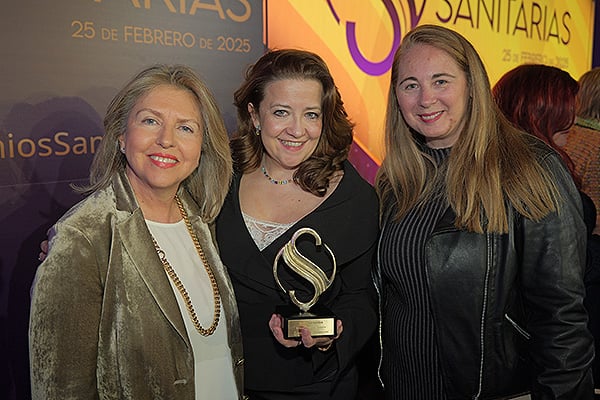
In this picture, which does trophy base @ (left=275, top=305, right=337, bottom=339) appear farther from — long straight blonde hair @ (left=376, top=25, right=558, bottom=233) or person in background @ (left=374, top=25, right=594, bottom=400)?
long straight blonde hair @ (left=376, top=25, right=558, bottom=233)

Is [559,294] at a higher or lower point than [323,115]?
lower

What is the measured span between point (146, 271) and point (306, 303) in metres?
0.61

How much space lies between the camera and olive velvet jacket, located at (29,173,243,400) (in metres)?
1.51

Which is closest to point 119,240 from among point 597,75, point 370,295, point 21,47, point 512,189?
point 370,295


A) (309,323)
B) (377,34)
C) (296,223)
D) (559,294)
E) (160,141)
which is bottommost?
(309,323)

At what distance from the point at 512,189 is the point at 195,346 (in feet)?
3.91

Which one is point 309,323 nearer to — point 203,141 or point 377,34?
point 203,141

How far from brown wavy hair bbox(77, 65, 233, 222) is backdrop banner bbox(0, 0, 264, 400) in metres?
0.97

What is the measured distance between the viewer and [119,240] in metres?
1.66

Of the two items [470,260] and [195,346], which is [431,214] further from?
[195,346]

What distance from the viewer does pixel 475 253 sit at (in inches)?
75.6

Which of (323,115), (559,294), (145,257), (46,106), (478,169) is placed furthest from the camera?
(46,106)

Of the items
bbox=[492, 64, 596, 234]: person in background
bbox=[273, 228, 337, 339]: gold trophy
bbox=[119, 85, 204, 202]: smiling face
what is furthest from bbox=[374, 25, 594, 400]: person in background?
bbox=[492, 64, 596, 234]: person in background

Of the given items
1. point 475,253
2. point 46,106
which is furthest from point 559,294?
point 46,106
